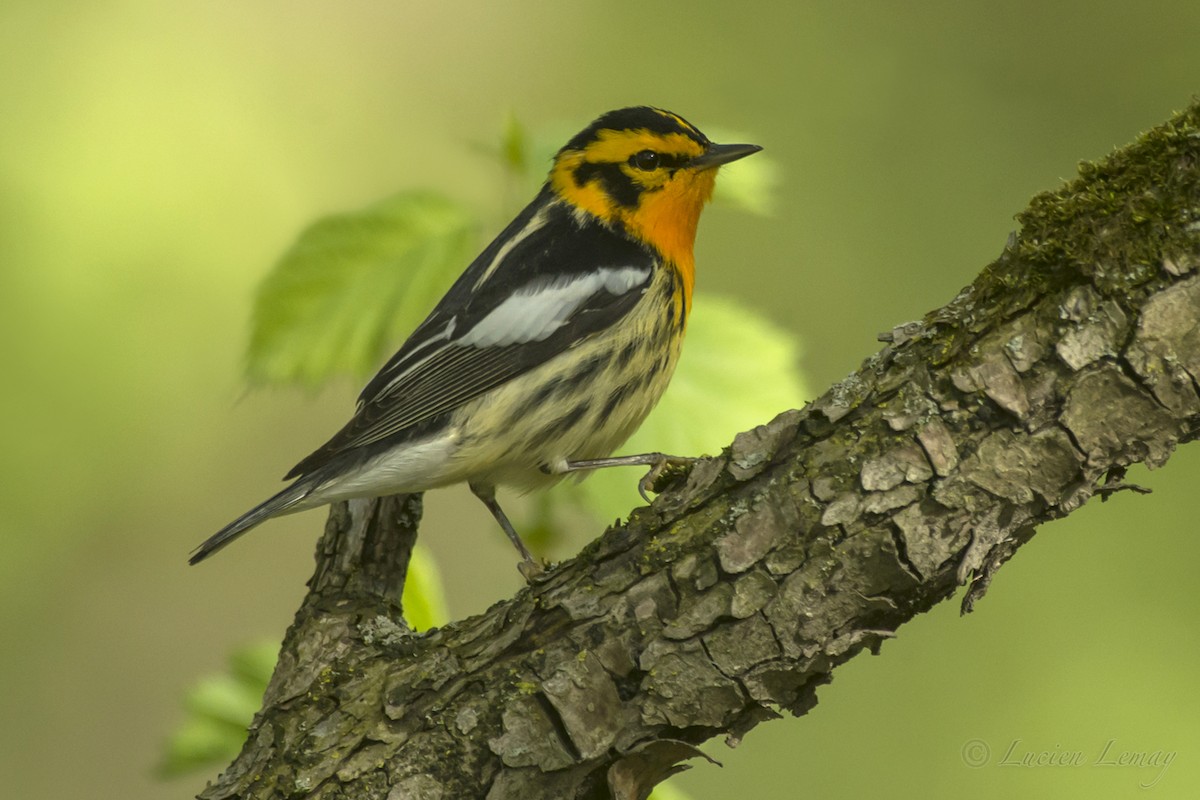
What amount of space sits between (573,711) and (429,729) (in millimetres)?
338

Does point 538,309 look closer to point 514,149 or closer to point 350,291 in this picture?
point 514,149

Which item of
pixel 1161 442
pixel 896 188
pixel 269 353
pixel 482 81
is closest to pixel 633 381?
pixel 269 353

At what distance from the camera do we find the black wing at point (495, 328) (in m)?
3.63

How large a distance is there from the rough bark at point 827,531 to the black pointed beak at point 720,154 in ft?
5.54

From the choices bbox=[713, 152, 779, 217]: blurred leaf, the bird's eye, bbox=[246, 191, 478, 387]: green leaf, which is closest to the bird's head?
the bird's eye

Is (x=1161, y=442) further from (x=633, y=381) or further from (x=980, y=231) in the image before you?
(x=980, y=231)

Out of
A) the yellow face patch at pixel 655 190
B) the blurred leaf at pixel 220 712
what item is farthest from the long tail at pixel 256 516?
the yellow face patch at pixel 655 190

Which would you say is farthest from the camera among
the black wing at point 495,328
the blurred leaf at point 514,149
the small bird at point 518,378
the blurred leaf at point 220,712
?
the black wing at point 495,328

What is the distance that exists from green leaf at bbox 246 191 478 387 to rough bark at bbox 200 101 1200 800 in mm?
687

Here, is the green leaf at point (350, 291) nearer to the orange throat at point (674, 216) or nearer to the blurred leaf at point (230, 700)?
the blurred leaf at point (230, 700)

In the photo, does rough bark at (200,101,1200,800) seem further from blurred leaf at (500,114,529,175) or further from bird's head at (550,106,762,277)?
bird's head at (550,106,762,277)

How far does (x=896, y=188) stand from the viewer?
7.71m

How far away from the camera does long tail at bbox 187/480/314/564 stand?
3.26 meters

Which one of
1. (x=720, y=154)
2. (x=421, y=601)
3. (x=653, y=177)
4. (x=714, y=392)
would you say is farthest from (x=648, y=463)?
(x=653, y=177)
